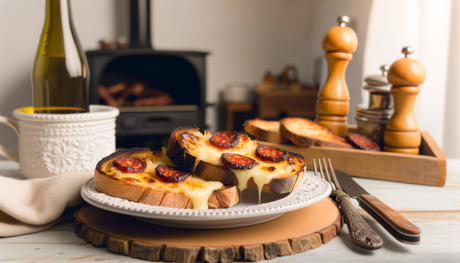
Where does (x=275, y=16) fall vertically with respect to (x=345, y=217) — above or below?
above

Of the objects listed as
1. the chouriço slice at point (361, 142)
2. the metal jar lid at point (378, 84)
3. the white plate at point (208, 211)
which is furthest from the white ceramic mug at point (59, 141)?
the metal jar lid at point (378, 84)

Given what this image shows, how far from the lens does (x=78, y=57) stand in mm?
976

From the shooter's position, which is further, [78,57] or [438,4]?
[438,4]

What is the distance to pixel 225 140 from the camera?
2.61ft

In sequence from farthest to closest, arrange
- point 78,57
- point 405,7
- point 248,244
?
1. point 405,7
2. point 78,57
3. point 248,244

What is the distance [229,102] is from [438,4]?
2307mm

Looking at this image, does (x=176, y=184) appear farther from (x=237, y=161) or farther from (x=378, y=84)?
(x=378, y=84)

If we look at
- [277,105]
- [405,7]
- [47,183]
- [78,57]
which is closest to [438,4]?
[405,7]

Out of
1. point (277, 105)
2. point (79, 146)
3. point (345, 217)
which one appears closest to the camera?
point (345, 217)

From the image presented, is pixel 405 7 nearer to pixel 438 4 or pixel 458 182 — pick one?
pixel 438 4

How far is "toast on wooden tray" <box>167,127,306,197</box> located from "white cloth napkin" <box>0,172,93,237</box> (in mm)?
202

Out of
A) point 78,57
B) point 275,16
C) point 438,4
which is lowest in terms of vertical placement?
point 78,57

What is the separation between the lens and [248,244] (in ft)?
1.80

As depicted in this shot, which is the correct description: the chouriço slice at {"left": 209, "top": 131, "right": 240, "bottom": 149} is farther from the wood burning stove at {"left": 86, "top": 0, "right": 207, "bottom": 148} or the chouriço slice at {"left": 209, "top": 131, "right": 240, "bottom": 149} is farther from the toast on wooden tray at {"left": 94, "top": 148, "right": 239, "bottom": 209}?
the wood burning stove at {"left": 86, "top": 0, "right": 207, "bottom": 148}
